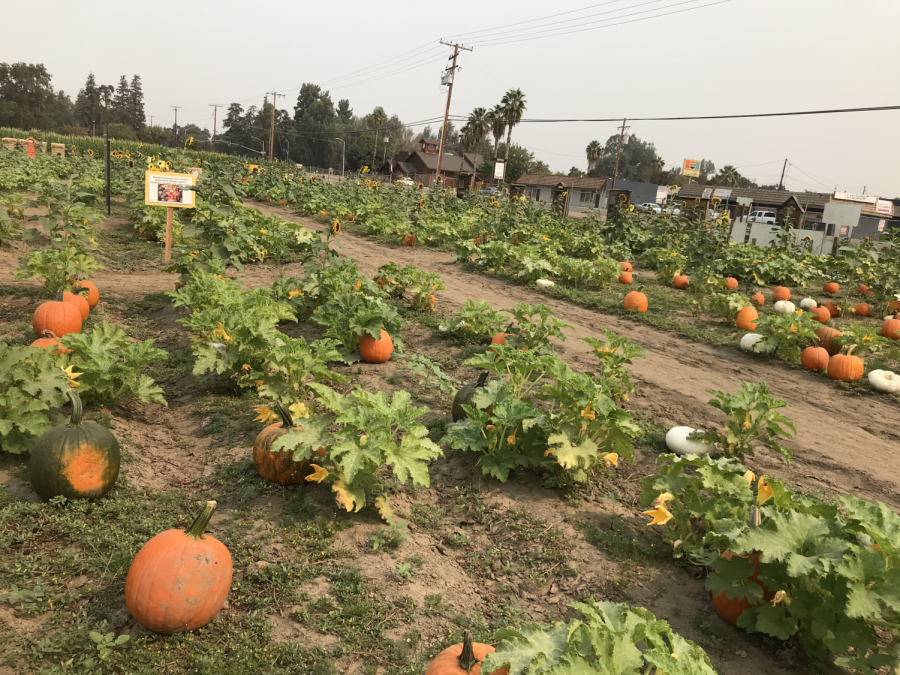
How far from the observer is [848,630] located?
2607 mm

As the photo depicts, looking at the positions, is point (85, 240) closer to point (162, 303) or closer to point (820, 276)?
point (162, 303)

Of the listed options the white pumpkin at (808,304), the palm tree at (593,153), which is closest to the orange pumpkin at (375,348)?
the white pumpkin at (808,304)

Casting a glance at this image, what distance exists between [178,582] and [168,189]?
9.42 m

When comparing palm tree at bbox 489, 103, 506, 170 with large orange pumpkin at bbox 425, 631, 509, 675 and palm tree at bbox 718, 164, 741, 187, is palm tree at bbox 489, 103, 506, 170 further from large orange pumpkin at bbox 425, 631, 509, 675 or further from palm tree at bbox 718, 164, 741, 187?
large orange pumpkin at bbox 425, 631, 509, 675

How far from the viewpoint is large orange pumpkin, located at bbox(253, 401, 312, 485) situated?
4.09 metres

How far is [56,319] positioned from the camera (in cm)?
595

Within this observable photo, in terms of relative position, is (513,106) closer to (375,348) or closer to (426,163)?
(426,163)

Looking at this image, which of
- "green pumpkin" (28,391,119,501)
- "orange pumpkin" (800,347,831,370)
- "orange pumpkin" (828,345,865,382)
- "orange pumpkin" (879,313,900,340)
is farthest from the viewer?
"orange pumpkin" (879,313,900,340)

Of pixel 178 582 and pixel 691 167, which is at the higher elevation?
pixel 691 167

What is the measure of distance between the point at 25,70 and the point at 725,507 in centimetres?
12381

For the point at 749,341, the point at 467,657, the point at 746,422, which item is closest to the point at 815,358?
the point at 749,341

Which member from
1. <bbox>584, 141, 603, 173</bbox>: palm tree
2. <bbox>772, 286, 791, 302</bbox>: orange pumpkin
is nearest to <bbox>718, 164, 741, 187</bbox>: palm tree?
<bbox>584, 141, 603, 173</bbox>: palm tree

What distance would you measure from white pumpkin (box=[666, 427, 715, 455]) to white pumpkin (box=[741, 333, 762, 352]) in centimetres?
419

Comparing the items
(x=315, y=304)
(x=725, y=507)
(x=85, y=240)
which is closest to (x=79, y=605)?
(x=725, y=507)
